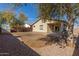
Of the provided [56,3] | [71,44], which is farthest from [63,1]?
[71,44]

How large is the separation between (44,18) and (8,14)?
48cm

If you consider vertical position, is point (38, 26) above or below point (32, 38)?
above

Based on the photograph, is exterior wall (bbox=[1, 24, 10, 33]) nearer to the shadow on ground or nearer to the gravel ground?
the shadow on ground

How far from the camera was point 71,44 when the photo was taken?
7234 mm

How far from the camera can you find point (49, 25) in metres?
7.21

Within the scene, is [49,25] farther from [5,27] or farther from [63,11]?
[5,27]

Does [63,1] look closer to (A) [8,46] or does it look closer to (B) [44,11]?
(B) [44,11]

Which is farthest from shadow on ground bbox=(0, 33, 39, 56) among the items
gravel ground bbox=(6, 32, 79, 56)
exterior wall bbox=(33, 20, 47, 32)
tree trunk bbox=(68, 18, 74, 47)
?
tree trunk bbox=(68, 18, 74, 47)

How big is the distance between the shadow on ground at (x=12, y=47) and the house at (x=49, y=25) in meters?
0.28

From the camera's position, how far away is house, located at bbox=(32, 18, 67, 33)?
7203 millimetres

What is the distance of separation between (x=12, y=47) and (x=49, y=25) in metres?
0.57

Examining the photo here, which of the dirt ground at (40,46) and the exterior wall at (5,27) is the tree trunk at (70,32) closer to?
the dirt ground at (40,46)

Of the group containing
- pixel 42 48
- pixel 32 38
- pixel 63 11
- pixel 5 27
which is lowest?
pixel 42 48

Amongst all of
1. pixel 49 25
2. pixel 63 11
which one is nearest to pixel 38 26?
A: pixel 49 25
